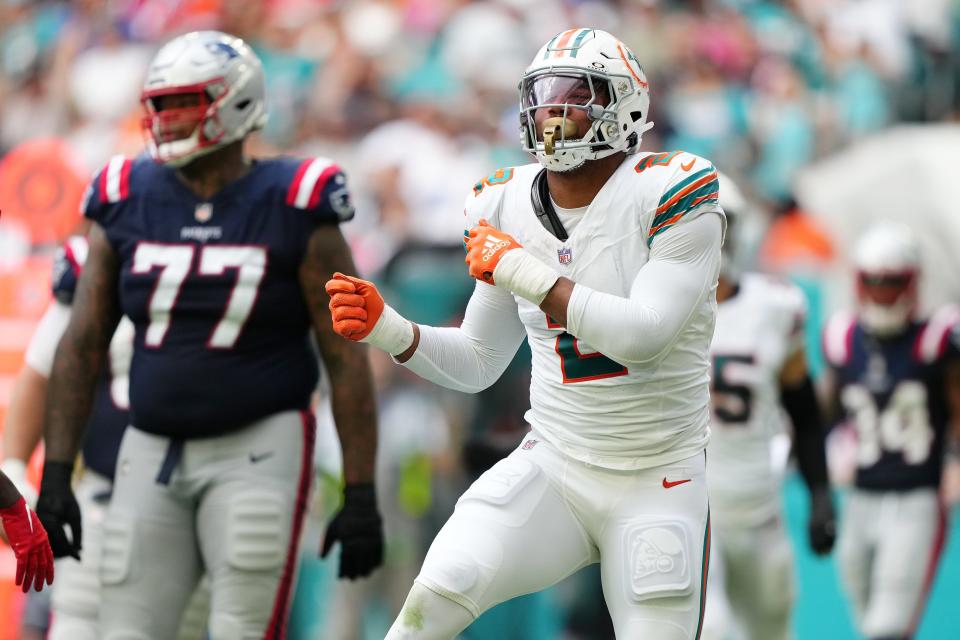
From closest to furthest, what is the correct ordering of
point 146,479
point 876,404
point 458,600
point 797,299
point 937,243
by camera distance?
point 458,600, point 146,479, point 797,299, point 876,404, point 937,243

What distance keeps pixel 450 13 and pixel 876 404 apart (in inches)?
227

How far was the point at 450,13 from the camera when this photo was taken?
11.8 m

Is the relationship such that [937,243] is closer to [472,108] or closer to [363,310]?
[472,108]

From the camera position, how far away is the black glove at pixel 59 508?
4461 mm

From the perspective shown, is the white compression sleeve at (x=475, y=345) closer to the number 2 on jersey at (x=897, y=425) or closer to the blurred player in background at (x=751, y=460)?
the blurred player in background at (x=751, y=460)

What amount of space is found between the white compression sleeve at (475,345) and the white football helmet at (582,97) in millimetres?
437

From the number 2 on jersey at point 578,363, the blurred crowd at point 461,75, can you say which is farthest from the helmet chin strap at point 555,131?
the blurred crowd at point 461,75

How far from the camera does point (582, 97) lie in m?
3.83

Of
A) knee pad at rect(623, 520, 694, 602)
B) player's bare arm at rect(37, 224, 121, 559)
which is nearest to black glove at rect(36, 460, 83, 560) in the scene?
player's bare arm at rect(37, 224, 121, 559)

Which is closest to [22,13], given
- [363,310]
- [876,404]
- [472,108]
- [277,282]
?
[472,108]

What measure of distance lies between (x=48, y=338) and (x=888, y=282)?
13.1 ft

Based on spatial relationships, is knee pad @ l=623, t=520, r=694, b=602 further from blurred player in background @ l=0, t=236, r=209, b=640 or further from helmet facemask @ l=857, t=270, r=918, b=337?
helmet facemask @ l=857, t=270, r=918, b=337

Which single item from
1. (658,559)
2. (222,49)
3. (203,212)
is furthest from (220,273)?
(658,559)

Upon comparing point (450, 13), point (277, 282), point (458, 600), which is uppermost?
point (450, 13)
